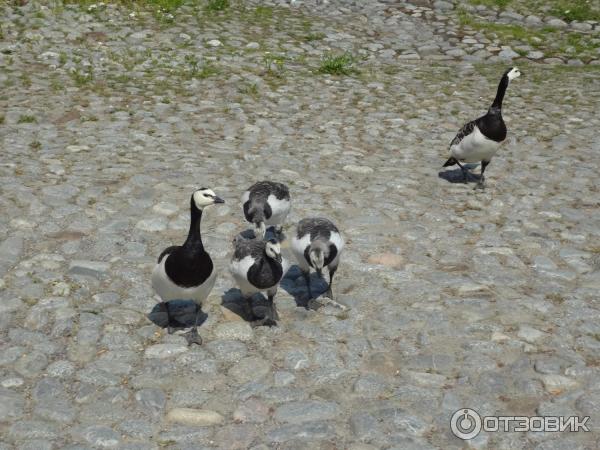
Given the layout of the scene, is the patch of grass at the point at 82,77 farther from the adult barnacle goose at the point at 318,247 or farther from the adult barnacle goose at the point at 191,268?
the adult barnacle goose at the point at 191,268

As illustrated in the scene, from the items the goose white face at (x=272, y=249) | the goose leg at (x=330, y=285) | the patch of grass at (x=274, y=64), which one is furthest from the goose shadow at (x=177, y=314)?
the patch of grass at (x=274, y=64)

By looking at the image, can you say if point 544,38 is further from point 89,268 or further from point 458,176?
point 89,268

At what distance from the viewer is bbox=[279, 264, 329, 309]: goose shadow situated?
7581 millimetres

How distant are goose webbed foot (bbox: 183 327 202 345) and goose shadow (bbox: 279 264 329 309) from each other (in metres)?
1.31

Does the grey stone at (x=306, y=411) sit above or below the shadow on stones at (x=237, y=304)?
above

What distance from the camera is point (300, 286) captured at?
7914 millimetres

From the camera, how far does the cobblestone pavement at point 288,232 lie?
5676 millimetres

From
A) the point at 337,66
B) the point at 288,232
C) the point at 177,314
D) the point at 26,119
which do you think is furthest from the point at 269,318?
the point at 337,66

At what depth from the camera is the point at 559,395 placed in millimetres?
5863

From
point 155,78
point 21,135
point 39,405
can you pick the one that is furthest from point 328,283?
point 155,78

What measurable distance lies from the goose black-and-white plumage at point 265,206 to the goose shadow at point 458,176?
11.8 ft

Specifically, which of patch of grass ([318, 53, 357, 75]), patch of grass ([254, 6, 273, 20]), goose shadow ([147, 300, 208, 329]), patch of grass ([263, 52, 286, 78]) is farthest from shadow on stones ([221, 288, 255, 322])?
patch of grass ([254, 6, 273, 20])

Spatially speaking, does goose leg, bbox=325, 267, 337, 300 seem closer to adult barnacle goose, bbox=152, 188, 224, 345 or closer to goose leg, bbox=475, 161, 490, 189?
adult barnacle goose, bbox=152, 188, 224, 345

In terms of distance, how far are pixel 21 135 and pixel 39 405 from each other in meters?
7.05
